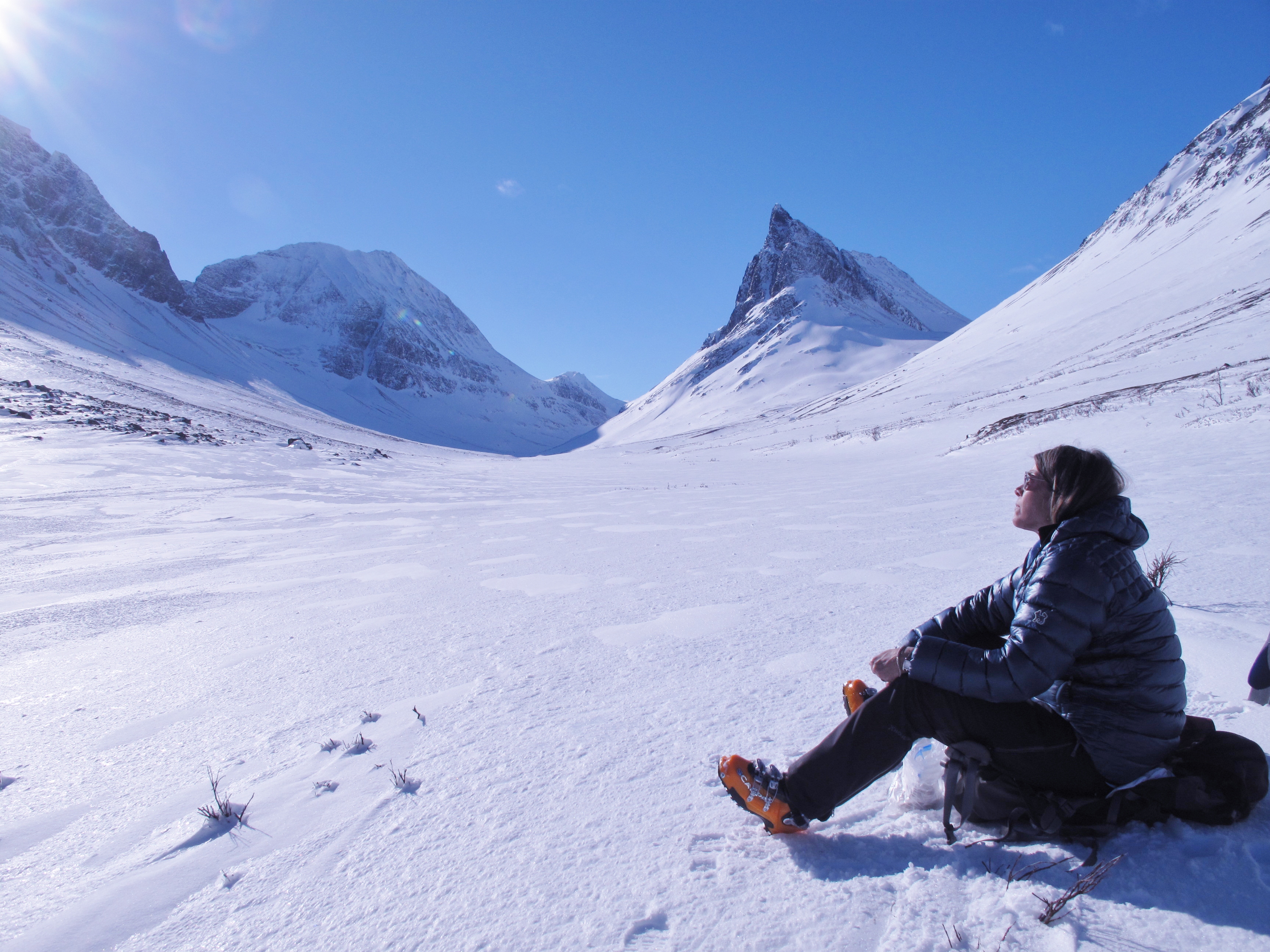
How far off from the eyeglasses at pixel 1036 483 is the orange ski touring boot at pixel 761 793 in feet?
4.96

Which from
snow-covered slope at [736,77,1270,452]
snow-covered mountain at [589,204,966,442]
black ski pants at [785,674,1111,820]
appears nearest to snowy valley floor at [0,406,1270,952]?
black ski pants at [785,674,1111,820]

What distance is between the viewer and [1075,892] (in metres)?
1.60

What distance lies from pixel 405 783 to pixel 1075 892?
2.37 metres

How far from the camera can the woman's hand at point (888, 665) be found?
93.7 inches

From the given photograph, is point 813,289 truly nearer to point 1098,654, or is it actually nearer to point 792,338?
point 792,338

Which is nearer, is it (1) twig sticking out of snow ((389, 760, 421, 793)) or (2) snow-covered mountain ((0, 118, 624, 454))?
(1) twig sticking out of snow ((389, 760, 421, 793))

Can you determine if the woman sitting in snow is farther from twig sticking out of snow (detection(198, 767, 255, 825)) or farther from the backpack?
twig sticking out of snow (detection(198, 767, 255, 825))

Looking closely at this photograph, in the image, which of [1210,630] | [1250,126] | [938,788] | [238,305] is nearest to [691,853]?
[938,788]

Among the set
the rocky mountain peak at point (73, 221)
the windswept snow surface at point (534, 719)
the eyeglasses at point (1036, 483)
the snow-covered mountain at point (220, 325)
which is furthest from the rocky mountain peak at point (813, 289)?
the eyeglasses at point (1036, 483)

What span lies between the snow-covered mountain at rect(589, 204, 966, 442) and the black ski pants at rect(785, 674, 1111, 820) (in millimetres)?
92153

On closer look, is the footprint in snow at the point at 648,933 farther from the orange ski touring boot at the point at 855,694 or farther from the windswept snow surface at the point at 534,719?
the orange ski touring boot at the point at 855,694

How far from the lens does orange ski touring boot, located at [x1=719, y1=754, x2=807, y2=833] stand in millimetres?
2049

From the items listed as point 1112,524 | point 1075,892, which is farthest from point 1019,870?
point 1112,524

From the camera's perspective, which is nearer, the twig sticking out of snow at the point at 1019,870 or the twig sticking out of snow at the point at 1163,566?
the twig sticking out of snow at the point at 1019,870
